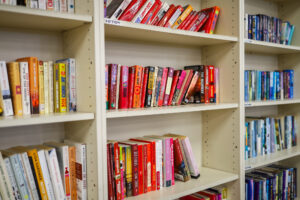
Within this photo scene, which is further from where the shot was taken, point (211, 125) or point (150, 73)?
point (211, 125)

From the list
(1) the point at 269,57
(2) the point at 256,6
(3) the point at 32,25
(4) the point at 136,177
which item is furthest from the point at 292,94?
(3) the point at 32,25

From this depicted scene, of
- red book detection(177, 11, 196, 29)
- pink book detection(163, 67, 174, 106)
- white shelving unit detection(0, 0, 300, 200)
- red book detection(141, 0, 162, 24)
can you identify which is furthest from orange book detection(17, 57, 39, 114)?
red book detection(177, 11, 196, 29)

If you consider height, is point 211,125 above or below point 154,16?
below

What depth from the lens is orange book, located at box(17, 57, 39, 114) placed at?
3.67 feet

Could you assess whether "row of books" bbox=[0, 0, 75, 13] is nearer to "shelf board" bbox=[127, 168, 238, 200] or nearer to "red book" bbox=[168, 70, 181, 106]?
"red book" bbox=[168, 70, 181, 106]

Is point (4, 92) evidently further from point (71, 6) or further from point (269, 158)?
point (269, 158)

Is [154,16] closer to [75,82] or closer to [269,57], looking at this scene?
[75,82]

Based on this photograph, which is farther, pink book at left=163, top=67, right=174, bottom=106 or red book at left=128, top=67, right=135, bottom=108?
pink book at left=163, top=67, right=174, bottom=106

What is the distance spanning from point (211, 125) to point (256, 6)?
1.12m

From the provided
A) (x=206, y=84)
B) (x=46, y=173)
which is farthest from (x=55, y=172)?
(x=206, y=84)

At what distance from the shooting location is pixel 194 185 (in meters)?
1.54

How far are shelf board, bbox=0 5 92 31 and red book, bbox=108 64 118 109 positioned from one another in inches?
9.9

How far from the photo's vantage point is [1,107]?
1.05 metres

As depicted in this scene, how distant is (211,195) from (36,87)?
3.87ft
